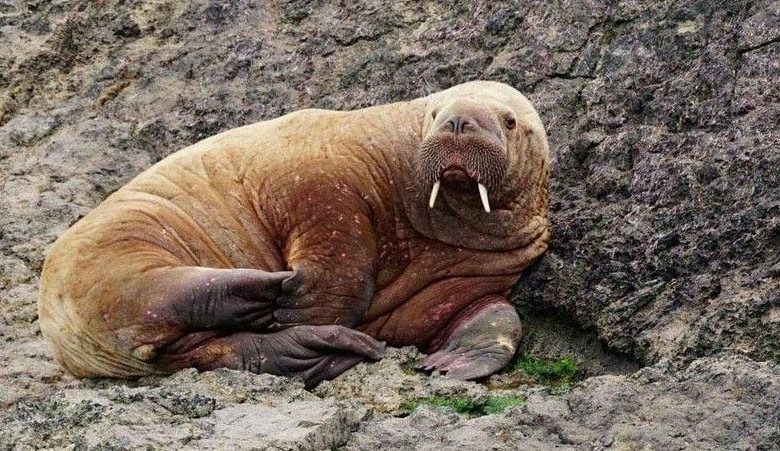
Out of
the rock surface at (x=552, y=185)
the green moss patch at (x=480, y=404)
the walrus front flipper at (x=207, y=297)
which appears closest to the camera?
the rock surface at (x=552, y=185)

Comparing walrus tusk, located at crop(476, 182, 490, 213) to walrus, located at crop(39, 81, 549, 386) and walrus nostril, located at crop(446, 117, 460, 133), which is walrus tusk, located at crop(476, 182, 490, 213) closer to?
walrus, located at crop(39, 81, 549, 386)

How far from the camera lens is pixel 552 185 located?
8.76 metres

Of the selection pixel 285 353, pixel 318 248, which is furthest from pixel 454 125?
pixel 285 353

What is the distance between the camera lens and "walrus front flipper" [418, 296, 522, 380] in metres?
7.63

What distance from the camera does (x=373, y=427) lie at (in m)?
5.72

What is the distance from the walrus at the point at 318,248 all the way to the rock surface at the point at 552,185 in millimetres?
239

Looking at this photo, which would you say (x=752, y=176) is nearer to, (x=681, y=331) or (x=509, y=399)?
(x=681, y=331)

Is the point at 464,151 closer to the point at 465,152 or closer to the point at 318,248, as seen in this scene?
the point at 465,152

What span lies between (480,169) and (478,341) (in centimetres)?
89

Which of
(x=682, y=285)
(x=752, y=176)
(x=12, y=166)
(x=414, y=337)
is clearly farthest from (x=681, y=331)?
(x=12, y=166)

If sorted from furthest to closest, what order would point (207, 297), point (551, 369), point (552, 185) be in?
point (552, 185) < point (551, 369) < point (207, 297)

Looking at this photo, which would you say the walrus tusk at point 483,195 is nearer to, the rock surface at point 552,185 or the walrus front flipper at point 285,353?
the rock surface at point 552,185

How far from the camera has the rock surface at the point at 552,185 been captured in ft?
18.3

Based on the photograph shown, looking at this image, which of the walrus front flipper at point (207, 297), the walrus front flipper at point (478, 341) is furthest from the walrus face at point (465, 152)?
the walrus front flipper at point (207, 297)
